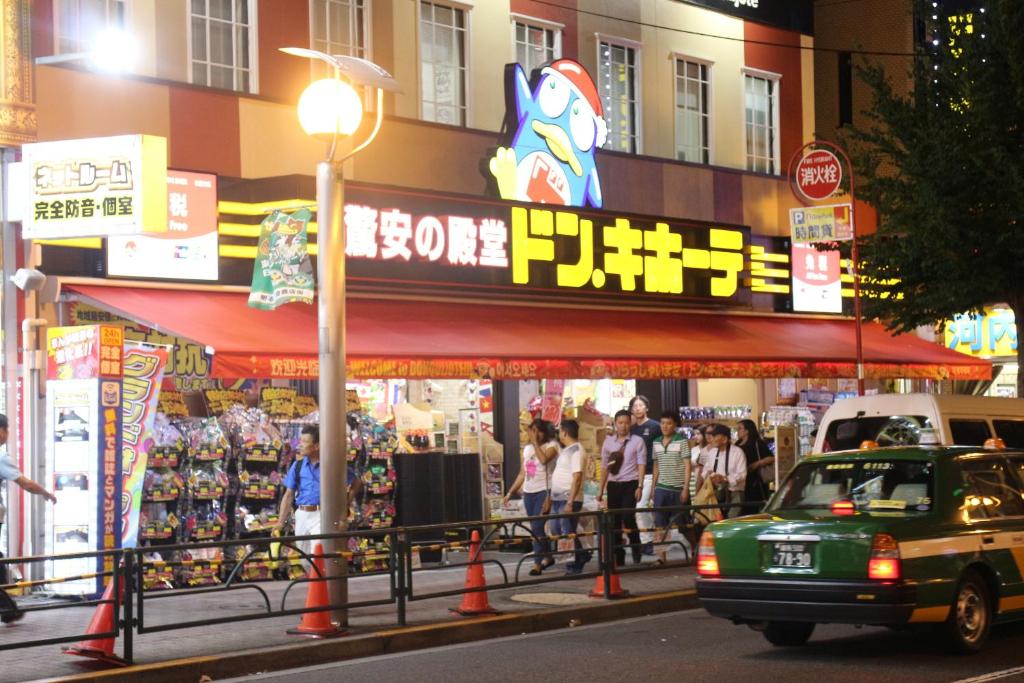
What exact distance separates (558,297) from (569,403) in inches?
64.1

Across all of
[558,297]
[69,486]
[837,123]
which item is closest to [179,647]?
[69,486]

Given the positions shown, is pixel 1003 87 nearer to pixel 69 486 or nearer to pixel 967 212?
pixel 967 212

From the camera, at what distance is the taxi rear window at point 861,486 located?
34.6 feet

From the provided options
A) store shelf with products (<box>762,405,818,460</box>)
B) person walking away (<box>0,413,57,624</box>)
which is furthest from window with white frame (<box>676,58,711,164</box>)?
person walking away (<box>0,413,57,624</box>)

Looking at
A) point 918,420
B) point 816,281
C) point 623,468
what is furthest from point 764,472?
point 816,281

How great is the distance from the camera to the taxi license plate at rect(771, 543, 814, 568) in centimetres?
1021

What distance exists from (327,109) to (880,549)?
599cm

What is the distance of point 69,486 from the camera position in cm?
1378

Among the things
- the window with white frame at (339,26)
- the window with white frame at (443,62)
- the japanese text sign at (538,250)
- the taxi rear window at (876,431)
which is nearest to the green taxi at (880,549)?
the taxi rear window at (876,431)

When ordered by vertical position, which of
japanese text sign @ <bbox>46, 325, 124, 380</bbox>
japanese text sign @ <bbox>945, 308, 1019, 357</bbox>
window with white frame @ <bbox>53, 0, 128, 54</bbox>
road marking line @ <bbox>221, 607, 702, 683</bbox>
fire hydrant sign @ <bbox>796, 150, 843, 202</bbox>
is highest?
window with white frame @ <bbox>53, 0, 128, 54</bbox>

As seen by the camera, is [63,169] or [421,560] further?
[421,560]

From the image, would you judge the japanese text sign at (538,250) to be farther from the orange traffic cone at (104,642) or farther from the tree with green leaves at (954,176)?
the orange traffic cone at (104,642)

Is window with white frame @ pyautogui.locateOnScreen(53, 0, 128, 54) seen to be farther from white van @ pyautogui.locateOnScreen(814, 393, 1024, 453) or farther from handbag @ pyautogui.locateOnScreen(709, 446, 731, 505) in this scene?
white van @ pyautogui.locateOnScreen(814, 393, 1024, 453)

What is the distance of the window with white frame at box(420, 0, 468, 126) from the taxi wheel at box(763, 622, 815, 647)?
36.4 ft
